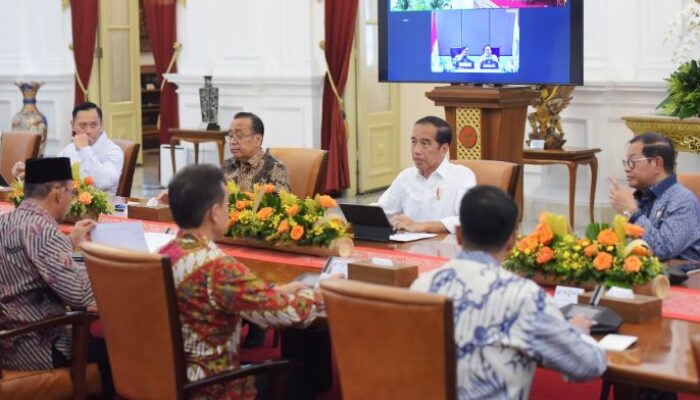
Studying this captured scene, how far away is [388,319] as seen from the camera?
2705 mm

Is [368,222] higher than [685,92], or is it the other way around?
[685,92]

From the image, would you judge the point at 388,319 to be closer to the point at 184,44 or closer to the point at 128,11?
the point at 184,44

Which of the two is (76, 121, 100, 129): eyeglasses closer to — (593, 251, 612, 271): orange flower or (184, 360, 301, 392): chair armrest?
(184, 360, 301, 392): chair armrest

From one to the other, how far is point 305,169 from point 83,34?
613 cm

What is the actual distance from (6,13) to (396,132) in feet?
13.9

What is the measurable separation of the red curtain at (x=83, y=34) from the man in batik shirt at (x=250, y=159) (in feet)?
19.5

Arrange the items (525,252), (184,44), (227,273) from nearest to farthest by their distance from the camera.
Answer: (227,273)
(525,252)
(184,44)

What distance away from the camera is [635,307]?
319 centimetres

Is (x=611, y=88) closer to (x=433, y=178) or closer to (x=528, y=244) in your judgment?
(x=433, y=178)

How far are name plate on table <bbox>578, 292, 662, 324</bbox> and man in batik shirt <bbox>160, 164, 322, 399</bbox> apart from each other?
0.83 meters

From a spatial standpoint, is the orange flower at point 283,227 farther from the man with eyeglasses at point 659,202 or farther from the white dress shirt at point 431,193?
the man with eyeglasses at point 659,202

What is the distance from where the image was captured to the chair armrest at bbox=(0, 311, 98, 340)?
363cm

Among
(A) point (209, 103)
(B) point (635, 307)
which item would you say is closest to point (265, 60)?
(A) point (209, 103)

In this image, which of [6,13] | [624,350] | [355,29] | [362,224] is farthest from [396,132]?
[624,350]
